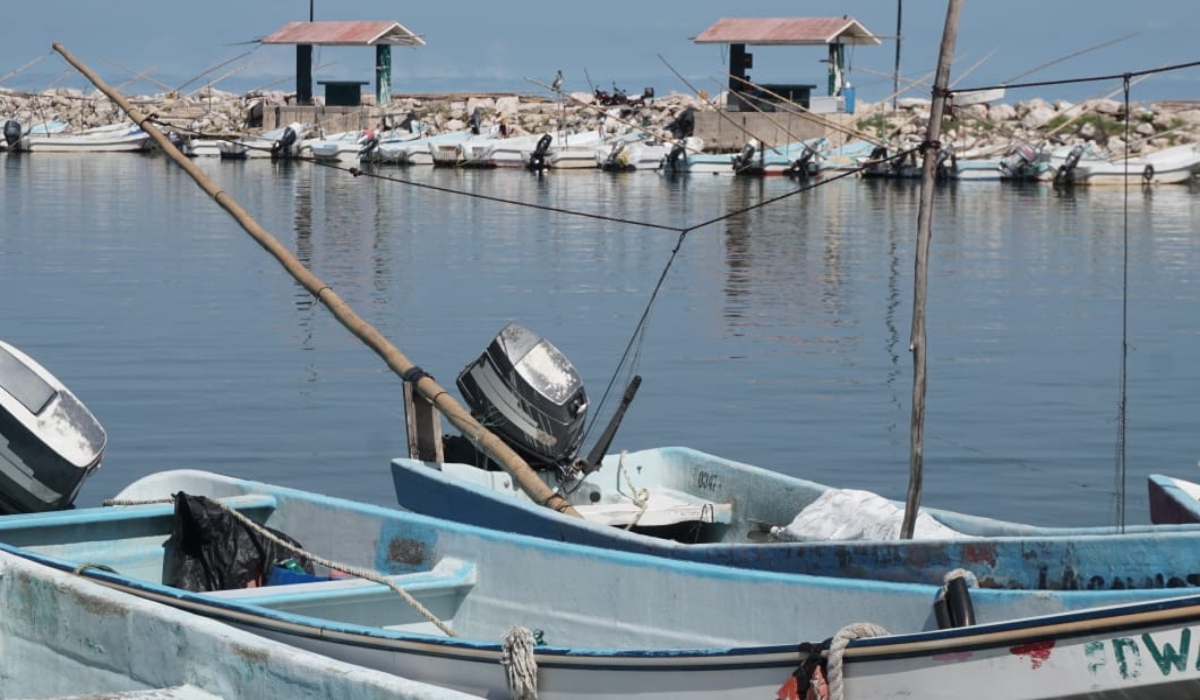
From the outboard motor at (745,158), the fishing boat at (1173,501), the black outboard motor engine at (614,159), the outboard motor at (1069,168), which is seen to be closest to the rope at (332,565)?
the fishing boat at (1173,501)

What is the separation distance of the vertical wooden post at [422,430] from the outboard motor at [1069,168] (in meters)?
45.4

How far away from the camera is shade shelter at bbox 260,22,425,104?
70.2m

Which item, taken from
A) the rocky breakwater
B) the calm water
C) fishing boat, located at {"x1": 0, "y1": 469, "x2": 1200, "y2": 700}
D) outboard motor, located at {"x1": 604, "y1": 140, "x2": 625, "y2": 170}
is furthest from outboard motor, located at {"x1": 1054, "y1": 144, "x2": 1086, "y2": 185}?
fishing boat, located at {"x1": 0, "y1": 469, "x2": 1200, "y2": 700}

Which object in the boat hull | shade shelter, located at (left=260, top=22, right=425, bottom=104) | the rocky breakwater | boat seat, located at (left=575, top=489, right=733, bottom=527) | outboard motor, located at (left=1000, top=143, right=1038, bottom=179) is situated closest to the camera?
the boat hull

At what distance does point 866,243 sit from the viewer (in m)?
35.5

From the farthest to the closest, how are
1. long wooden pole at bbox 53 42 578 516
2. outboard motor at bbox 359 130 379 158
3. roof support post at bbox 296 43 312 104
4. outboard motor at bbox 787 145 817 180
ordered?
roof support post at bbox 296 43 312 104 → outboard motor at bbox 359 130 379 158 → outboard motor at bbox 787 145 817 180 → long wooden pole at bbox 53 42 578 516

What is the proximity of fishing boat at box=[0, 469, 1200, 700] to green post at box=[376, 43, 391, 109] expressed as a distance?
6333cm

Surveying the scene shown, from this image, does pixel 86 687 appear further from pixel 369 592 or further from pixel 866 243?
pixel 866 243

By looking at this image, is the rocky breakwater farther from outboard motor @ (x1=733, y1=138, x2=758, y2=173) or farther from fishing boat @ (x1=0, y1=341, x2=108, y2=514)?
fishing boat @ (x1=0, y1=341, x2=108, y2=514)

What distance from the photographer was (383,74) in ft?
236

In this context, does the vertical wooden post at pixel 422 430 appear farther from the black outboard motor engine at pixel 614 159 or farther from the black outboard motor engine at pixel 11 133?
the black outboard motor engine at pixel 11 133

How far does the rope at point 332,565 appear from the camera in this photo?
7.59 metres

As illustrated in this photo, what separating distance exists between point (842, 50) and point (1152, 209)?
2263cm

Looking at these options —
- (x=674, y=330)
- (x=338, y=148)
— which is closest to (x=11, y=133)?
(x=338, y=148)
